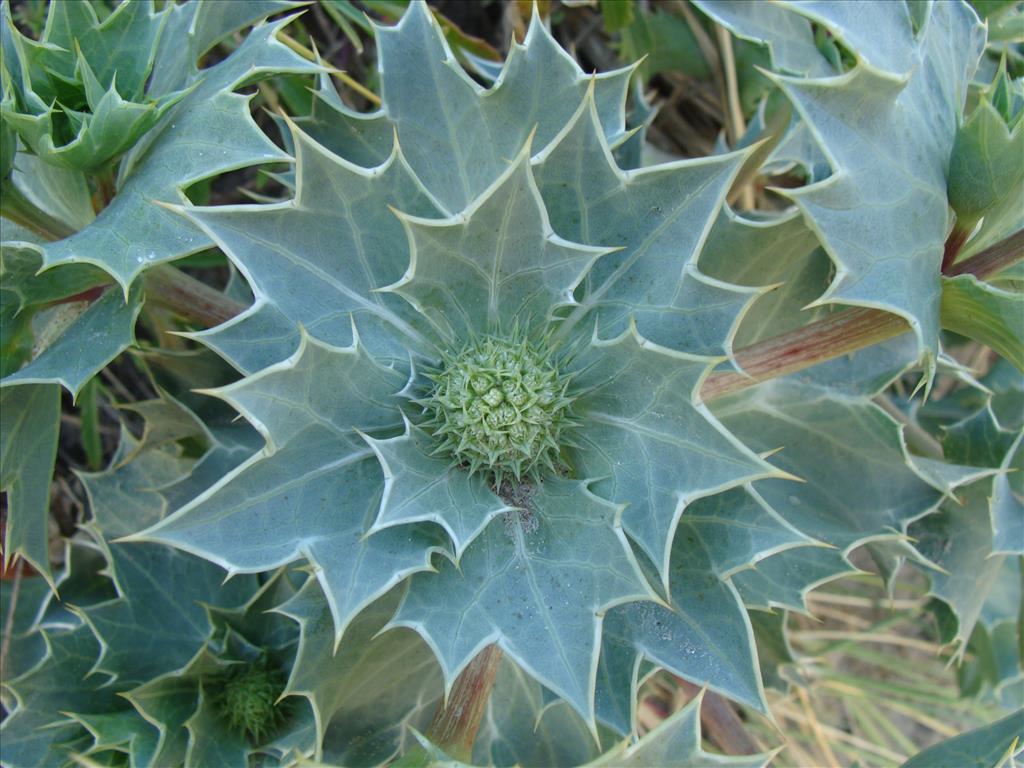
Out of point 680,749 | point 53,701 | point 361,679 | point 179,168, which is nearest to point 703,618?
point 680,749

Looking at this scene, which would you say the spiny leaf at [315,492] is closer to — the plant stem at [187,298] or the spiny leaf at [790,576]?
the plant stem at [187,298]

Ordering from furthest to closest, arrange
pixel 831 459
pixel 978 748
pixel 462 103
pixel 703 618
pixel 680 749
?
pixel 831 459
pixel 978 748
pixel 462 103
pixel 703 618
pixel 680 749

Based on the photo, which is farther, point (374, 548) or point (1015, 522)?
point (1015, 522)

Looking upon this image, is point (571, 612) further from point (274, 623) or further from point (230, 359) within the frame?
point (274, 623)

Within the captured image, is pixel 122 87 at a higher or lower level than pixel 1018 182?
higher

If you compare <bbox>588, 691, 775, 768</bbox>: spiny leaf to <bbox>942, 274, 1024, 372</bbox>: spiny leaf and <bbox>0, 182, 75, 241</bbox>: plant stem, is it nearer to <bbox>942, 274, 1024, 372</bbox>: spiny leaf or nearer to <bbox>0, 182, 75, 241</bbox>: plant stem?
<bbox>942, 274, 1024, 372</bbox>: spiny leaf

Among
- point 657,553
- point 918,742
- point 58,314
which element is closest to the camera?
point 657,553

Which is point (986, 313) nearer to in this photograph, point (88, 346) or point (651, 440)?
point (651, 440)

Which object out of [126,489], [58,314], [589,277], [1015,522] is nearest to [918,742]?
[1015,522]
